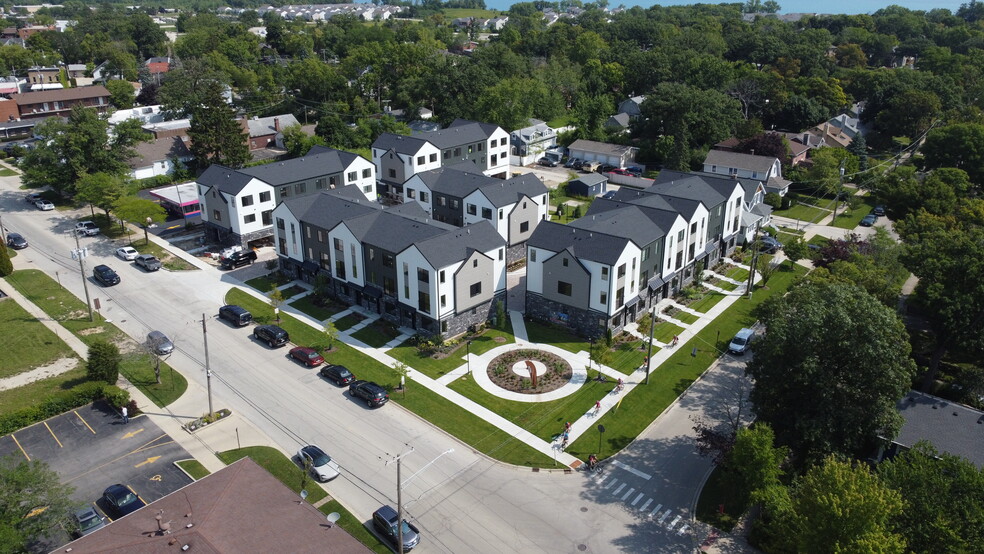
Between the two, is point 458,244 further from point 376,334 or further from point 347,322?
point 347,322

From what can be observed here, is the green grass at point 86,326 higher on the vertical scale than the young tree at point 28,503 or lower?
lower

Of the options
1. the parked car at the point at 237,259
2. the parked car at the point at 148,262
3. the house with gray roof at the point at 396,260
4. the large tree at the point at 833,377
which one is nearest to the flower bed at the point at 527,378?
the house with gray roof at the point at 396,260

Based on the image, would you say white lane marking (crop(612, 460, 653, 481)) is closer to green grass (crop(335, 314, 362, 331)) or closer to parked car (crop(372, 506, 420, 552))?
parked car (crop(372, 506, 420, 552))

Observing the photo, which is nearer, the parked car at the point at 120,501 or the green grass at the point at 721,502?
the parked car at the point at 120,501

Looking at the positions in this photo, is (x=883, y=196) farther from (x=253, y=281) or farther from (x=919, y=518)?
(x=253, y=281)

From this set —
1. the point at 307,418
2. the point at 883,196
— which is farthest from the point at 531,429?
the point at 883,196

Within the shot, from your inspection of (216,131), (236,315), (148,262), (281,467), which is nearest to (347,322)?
(236,315)

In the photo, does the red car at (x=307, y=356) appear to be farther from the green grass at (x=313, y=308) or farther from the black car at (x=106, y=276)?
the black car at (x=106, y=276)
